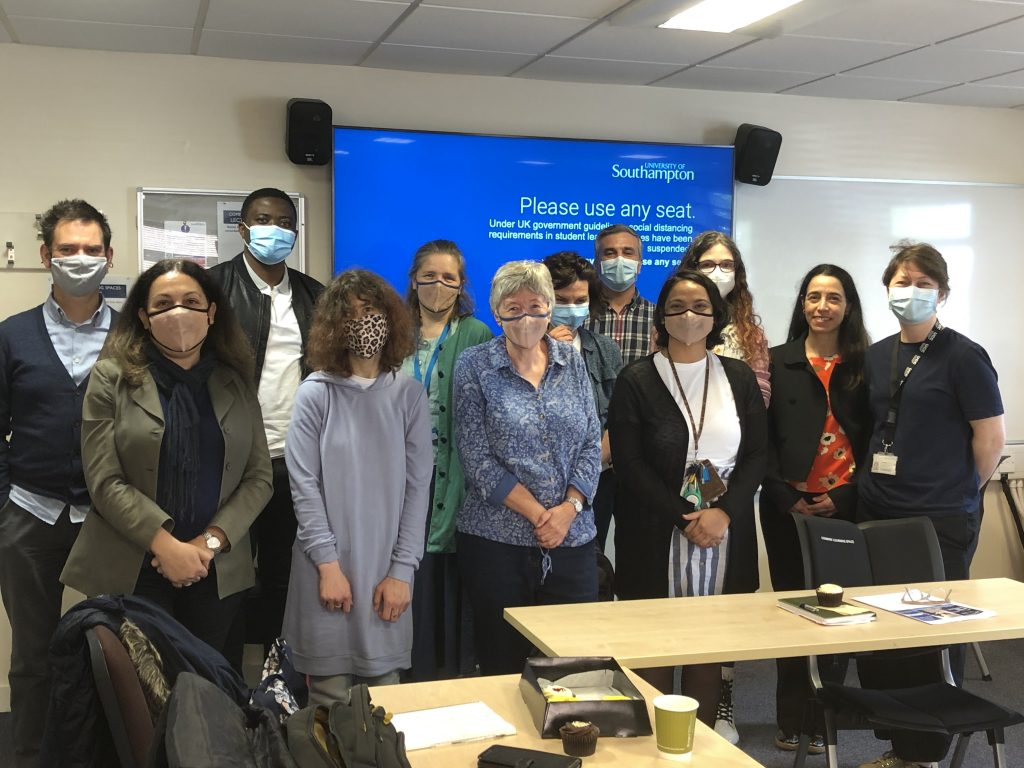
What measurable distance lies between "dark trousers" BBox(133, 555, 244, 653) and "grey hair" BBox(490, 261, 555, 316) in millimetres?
1196

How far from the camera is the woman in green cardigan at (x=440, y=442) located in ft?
11.4

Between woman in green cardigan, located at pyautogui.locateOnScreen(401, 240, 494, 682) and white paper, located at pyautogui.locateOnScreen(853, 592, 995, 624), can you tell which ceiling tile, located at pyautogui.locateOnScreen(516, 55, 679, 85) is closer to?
woman in green cardigan, located at pyautogui.locateOnScreen(401, 240, 494, 682)

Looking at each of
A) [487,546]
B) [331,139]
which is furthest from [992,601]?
[331,139]

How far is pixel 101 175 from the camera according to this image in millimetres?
4562

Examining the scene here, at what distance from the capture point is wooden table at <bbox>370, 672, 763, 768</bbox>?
191 cm

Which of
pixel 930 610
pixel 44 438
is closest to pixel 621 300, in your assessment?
pixel 930 610

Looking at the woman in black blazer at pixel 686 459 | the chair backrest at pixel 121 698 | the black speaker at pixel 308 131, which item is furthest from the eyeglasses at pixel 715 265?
the chair backrest at pixel 121 698

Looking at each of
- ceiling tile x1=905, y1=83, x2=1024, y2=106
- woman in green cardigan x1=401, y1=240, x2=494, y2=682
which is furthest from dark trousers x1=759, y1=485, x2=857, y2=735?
ceiling tile x1=905, y1=83, x2=1024, y2=106

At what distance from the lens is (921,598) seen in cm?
295

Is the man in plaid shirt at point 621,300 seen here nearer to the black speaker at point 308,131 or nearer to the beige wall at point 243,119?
the beige wall at point 243,119

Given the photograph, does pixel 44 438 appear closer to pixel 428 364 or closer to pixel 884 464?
pixel 428 364

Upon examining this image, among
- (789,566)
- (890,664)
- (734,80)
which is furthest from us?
(734,80)

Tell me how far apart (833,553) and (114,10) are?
3.36 metres

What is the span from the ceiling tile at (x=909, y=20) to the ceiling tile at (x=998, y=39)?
0.27 feet
